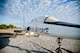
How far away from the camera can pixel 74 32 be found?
181 centimetres

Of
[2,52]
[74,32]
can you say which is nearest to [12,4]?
[2,52]

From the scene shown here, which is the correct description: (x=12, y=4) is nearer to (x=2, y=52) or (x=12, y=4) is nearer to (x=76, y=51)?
(x=2, y=52)

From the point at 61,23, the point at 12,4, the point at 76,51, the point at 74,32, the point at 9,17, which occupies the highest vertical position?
the point at 12,4

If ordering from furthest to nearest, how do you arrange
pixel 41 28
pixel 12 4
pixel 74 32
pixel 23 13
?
pixel 23 13, pixel 12 4, pixel 41 28, pixel 74 32

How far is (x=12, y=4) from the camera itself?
2.34m

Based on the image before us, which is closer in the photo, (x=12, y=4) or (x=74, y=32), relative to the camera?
(x=74, y=32)

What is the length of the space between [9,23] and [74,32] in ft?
4.79

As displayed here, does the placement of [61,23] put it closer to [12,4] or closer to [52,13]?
[52,13]

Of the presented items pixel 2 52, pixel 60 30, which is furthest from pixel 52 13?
pixel 2 52

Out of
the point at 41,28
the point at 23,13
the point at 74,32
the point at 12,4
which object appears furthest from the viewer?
the point at 23,13

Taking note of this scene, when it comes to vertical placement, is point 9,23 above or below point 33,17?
below

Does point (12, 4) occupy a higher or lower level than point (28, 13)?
higher

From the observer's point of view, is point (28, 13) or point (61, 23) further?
point (28, 13)

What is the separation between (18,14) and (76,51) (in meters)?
1.75
